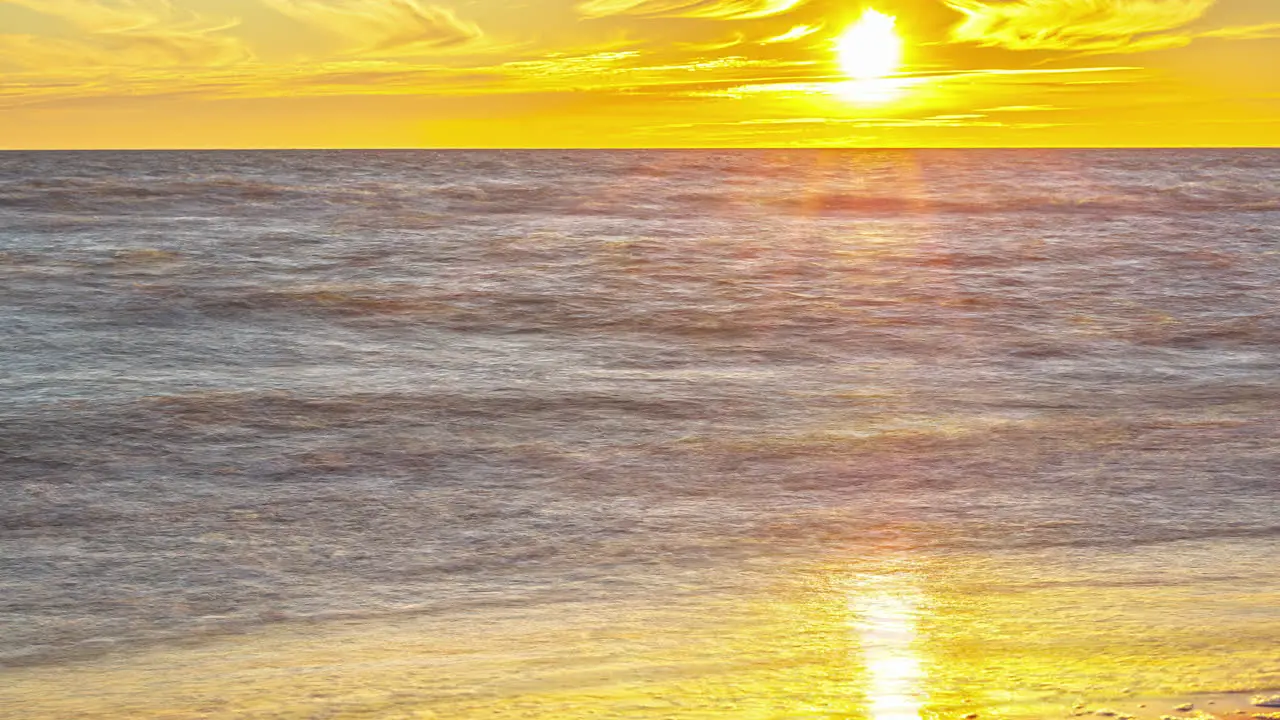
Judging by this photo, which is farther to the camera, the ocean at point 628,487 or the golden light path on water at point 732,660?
the ocean at point 628,487

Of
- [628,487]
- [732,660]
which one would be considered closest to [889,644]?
[732,660]

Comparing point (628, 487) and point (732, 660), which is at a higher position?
point (628, 487)

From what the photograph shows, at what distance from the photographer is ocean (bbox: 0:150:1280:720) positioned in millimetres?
5059

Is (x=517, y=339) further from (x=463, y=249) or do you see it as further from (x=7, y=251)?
(x=7, y=251)

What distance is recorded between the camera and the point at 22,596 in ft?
21.0

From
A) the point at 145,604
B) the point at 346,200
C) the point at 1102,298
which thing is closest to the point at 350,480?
the point at 145,604

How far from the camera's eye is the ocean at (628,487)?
5059 millimetres

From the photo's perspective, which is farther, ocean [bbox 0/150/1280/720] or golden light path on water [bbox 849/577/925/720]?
ocean [bbox 0/150/1280/720]

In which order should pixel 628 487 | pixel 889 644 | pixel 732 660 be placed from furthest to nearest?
pixel 628 487 → pixel 889 644 → pixel 732 660

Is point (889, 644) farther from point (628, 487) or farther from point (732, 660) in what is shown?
point (628, 487)

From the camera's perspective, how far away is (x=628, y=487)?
8734 mm

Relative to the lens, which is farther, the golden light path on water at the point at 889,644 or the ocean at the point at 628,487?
the ocean at the point at 628,487

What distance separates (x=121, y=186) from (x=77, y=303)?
2291 cm

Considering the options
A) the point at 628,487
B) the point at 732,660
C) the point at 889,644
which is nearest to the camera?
the point at 732,660
